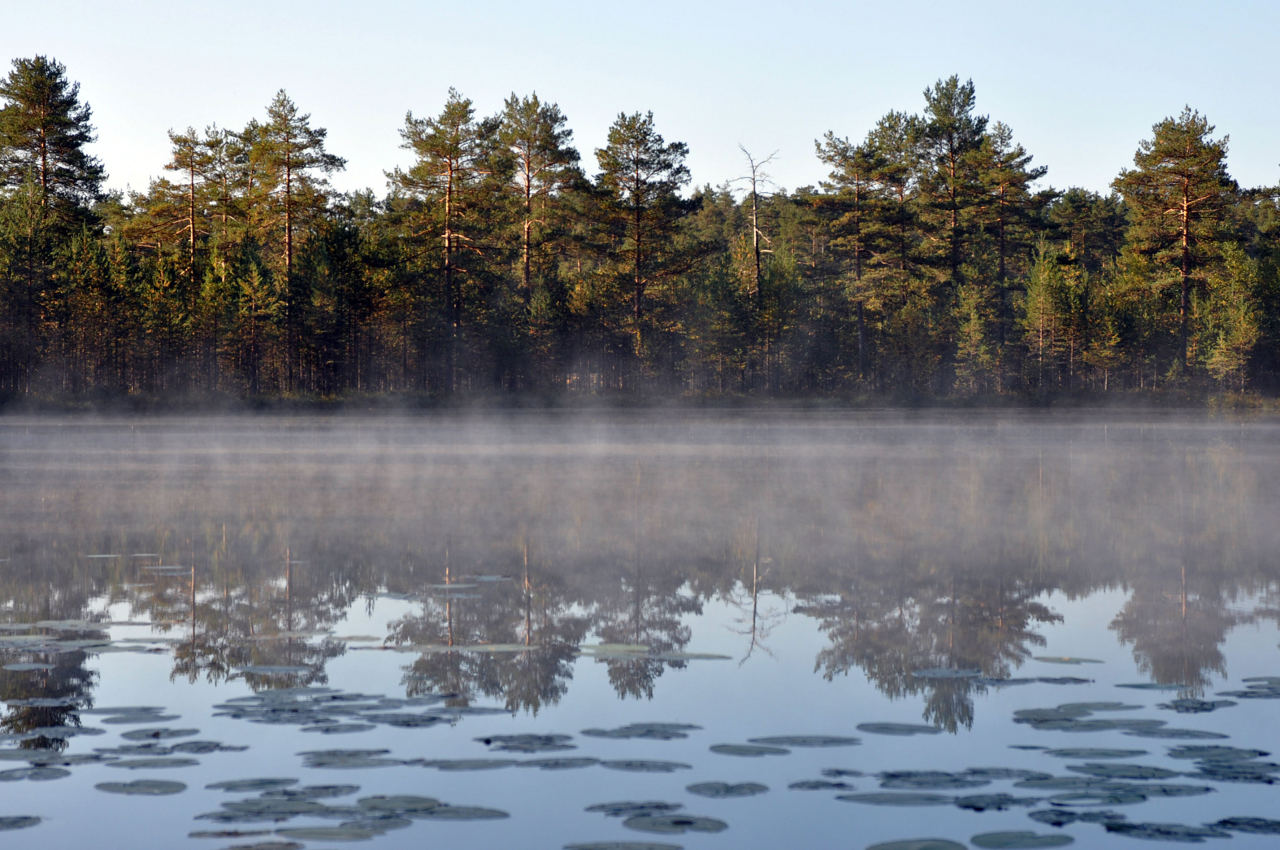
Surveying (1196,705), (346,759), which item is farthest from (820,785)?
(1196,705)

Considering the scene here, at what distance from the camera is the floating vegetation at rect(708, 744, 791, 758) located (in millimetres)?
7500

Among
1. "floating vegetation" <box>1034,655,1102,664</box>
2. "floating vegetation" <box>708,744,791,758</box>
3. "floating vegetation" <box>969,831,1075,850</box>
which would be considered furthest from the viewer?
"floating vegetation" <box>1034,655,1102,664</box>

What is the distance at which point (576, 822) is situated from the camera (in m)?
6.36

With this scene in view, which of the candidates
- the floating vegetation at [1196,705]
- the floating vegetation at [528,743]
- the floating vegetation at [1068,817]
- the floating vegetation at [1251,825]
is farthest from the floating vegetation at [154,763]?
the floating vegetation at [1196,705]

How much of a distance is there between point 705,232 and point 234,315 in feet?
208

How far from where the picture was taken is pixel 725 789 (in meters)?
6.83

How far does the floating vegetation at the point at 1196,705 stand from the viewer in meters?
8.36

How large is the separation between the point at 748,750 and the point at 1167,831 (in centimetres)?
219

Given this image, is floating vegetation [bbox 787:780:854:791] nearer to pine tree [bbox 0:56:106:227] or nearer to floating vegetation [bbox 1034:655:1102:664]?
floating vegetation [bbox 1034:655:1102:664]

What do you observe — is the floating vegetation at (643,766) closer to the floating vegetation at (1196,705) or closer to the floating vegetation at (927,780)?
the floating vegetation at (927,780)

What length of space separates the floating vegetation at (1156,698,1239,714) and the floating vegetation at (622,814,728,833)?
3449mm

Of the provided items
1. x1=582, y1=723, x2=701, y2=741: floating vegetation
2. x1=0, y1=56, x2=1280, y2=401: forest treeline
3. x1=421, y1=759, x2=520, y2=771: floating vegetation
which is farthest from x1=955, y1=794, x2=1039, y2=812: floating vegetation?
x1=0, y1=56, x2=1280, y2=401: forest treeline

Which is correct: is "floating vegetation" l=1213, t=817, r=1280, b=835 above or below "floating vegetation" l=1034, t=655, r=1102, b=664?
above

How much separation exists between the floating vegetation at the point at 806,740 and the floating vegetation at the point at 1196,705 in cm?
206
